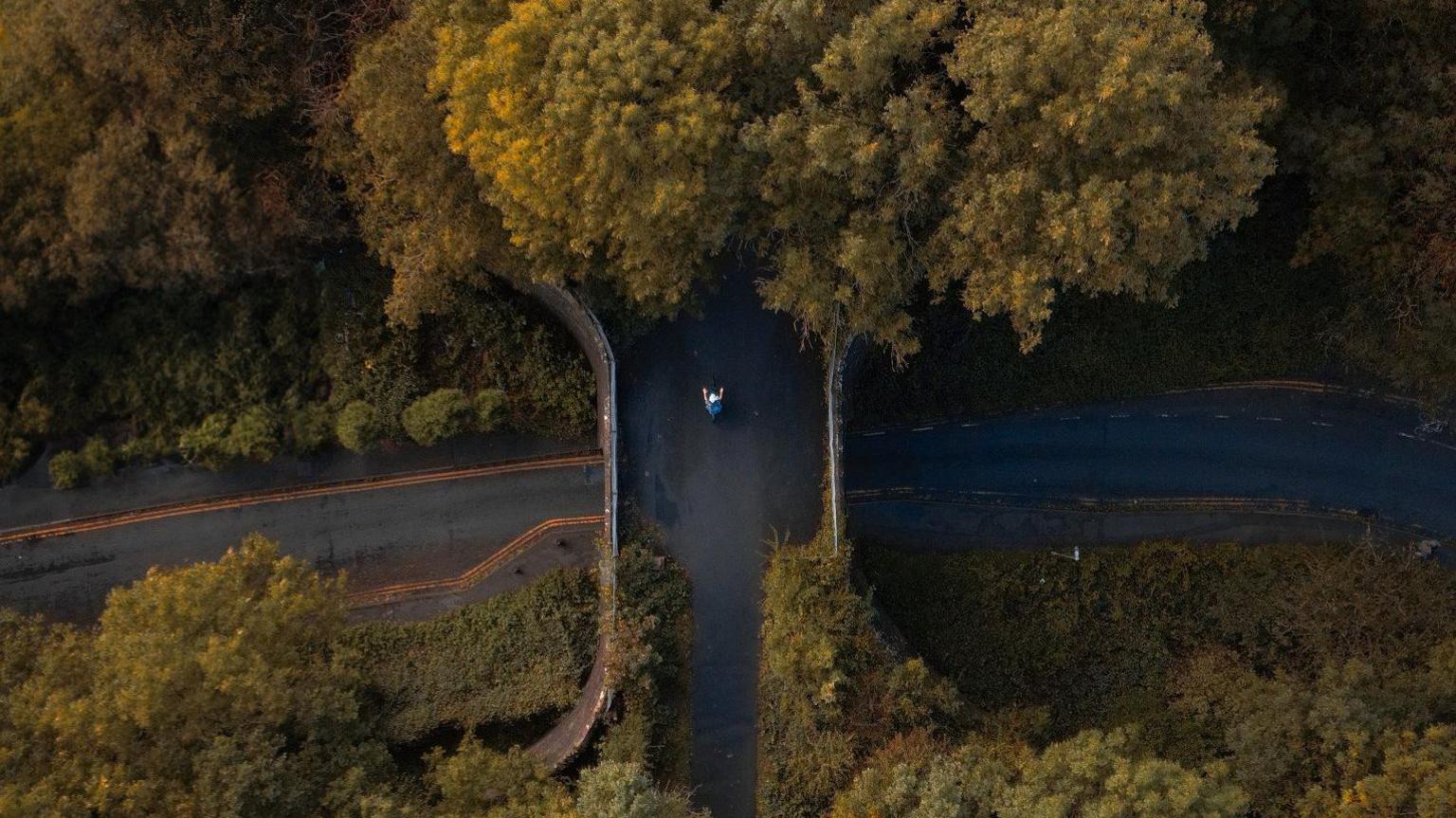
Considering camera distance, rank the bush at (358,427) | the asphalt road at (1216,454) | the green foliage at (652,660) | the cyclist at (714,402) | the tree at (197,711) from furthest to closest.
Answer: the asphalt road at (1216,454)
the bush at (358,427)
the cyclist at (714,402)
the green foliage at (652,660)
the tree at (197,711)

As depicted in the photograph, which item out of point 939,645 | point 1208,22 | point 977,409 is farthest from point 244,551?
point 1208,22

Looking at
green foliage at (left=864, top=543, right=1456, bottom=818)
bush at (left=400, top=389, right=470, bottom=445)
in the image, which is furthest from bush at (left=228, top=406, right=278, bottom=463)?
green foliage at (left=864, top=543, right=1456, bottom=818)

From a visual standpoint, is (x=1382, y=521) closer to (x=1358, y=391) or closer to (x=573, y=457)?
(x=1358, y=391)

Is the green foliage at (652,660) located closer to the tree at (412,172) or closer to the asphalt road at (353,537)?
the asphalt road at (353,537)

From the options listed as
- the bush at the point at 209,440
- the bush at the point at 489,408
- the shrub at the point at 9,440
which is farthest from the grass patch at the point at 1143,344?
the shrub at the point at 9,440

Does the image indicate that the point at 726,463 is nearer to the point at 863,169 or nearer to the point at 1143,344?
the point at 863,169
